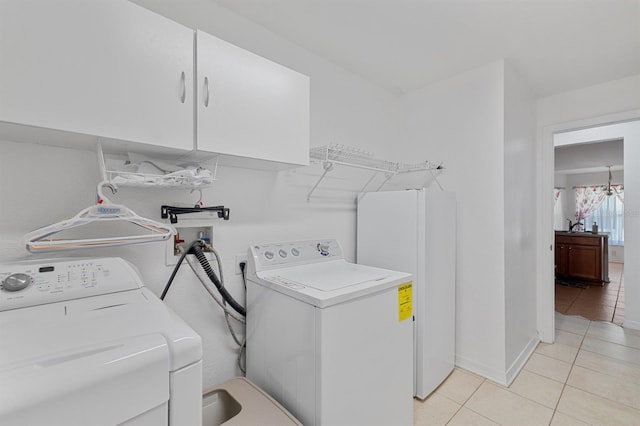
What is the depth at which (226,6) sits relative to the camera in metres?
1.63

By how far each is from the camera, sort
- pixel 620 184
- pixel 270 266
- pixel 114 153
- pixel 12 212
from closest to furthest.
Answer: pixel 12 212 → pixel 114 153 → pixel 270 266 → pixel 620 184

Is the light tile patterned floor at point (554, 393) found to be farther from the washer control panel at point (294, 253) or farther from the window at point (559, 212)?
the window at point (559, 212)

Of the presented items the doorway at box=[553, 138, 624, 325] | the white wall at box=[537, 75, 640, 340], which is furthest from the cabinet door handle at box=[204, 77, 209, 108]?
the doorway at box=[553, 138, 624, 325]

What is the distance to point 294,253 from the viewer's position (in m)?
1.80

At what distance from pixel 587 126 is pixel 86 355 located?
12.2 feet

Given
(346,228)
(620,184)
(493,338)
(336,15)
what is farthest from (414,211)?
(620,184)

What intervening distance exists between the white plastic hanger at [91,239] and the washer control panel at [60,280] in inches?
3.5

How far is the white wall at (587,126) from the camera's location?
8.06 feet

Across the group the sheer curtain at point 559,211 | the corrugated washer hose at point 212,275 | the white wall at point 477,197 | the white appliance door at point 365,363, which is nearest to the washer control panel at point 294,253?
the corrugated washer hose at point 212,275

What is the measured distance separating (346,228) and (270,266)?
868 millimetres

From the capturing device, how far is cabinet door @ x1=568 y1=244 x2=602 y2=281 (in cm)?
504

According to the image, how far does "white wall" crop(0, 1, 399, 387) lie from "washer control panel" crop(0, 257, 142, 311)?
0.19 metres

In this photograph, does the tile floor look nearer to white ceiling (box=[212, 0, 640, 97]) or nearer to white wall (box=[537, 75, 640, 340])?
white wall (box=[537, 75, 640, 340])

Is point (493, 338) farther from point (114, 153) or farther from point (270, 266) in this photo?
point (114, 153)
